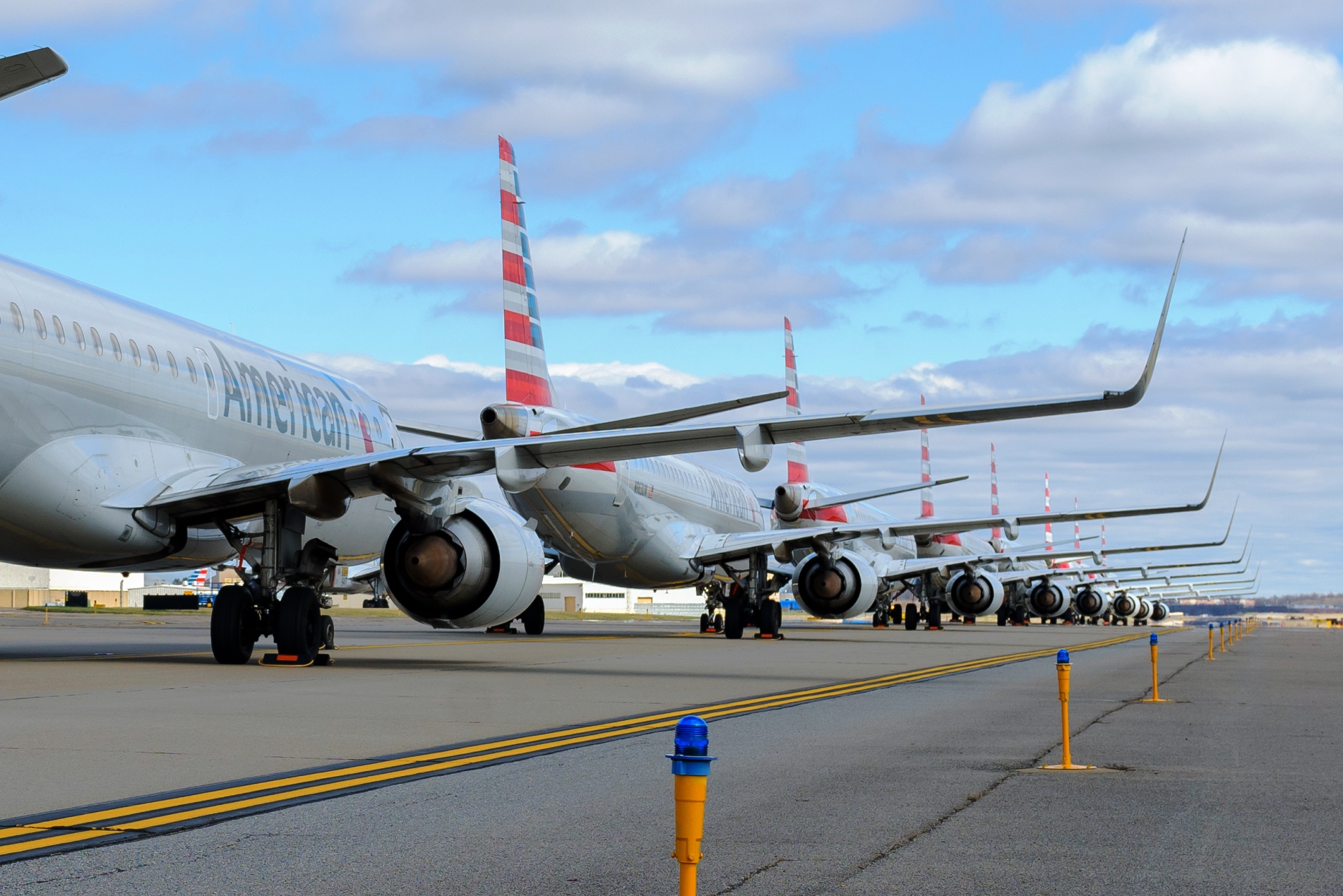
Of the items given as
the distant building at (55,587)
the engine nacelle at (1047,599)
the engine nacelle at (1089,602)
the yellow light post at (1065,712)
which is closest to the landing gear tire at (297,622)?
the yellow light post at (1065,712)

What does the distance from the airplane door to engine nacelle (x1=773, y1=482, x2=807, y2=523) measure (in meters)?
25.9

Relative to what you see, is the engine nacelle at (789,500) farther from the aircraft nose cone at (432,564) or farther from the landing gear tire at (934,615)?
the aircraft nose cone at (432,564)

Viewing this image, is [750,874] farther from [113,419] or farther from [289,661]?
[289,661]

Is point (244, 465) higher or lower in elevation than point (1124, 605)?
higher

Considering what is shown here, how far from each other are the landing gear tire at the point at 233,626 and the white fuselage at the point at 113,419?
3.02 feet

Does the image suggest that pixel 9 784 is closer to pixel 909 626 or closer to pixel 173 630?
pixel 173 630

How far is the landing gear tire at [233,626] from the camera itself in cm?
1817

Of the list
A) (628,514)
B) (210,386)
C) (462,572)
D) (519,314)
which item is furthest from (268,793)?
(628,514)

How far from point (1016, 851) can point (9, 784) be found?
18.8ft

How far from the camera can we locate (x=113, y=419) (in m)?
16.8

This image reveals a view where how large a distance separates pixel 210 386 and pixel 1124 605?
9698 cm

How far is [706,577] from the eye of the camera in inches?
1499

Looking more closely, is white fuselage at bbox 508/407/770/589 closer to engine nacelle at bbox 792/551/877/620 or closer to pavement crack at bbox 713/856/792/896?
engine nacelle at bbox 792/551/877/620

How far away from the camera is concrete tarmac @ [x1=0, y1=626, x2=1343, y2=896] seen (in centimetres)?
611
